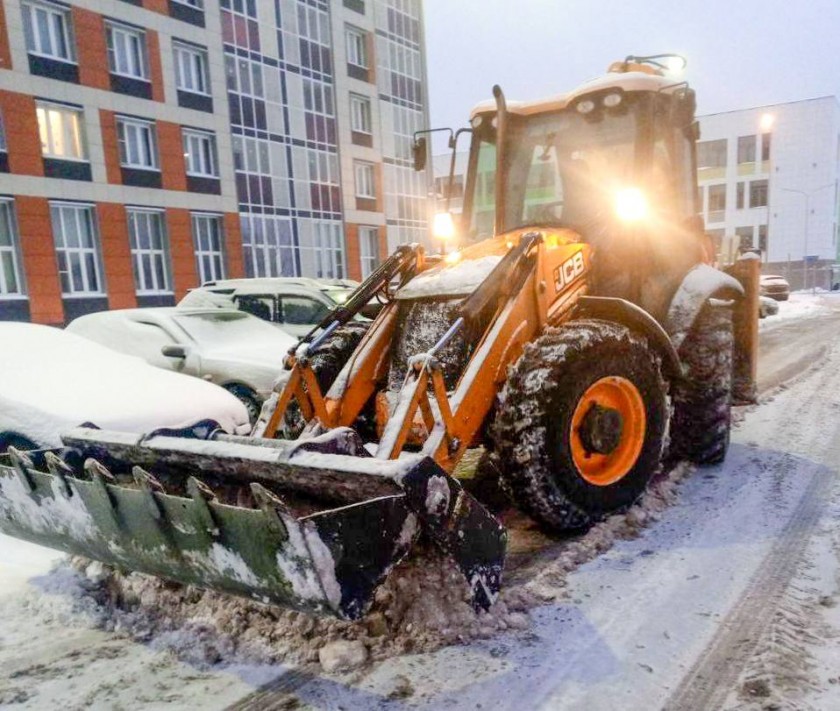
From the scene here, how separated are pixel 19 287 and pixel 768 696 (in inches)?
831

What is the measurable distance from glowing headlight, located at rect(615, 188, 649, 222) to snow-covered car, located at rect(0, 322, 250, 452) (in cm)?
313

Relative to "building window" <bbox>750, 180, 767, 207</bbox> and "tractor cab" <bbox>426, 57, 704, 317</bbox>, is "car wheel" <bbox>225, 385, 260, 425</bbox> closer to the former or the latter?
"tractor cab" <bbox>426, 57, 704, 317</bbox>

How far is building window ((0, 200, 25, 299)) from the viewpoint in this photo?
18375 millimetres

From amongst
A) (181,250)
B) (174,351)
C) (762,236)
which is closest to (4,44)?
(181,250)

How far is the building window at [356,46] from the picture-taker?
29.0 m

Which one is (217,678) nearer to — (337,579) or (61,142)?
(337,579)

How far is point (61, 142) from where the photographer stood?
19.3 meters

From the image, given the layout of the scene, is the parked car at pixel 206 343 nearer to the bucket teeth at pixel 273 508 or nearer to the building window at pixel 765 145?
the bucket teeth at pixel 273 508

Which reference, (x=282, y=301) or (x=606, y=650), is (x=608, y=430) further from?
(x=282, y=301)

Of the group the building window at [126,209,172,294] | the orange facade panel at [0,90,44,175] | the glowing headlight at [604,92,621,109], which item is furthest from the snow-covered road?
the building window at [126,209,172,294]

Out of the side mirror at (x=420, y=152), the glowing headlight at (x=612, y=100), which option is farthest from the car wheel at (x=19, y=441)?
the glowing headlight at (x=612, y=100)

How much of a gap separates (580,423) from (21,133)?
19976mm

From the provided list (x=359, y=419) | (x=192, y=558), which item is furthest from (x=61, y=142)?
(x=192, y=558)

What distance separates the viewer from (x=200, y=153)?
75.4ft
